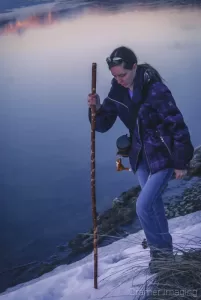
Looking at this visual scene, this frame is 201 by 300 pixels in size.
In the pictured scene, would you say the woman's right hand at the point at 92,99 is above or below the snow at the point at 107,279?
above

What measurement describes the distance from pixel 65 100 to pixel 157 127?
49.0 ft

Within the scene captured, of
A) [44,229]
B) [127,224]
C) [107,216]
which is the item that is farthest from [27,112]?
[127,224]

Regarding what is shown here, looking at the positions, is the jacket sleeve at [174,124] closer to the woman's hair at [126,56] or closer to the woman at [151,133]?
the woman at [151,133]

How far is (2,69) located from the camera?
17734 millimetres

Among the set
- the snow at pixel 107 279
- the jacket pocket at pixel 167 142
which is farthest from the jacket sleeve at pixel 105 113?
the snow at pixel 107 279

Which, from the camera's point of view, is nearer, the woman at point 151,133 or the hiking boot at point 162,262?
the hiking boot at point 162,262

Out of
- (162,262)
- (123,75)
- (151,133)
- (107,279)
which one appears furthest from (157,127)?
(107,279)

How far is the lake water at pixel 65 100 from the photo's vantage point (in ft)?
39.3

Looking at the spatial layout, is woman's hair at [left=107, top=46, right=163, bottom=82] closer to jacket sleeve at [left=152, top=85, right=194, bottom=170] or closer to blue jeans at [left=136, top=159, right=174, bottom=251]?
jacket sleeve at [left=152, top=85, right=194, bottom=170]

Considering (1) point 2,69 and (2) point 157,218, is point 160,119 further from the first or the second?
(1) point 2,69

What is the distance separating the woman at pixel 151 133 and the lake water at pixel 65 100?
7.19 m

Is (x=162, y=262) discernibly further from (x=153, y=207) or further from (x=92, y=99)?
(x=92, y=99)

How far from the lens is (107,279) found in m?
3.18

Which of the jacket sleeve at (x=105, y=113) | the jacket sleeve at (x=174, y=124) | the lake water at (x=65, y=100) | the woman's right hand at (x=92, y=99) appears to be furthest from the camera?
the lake water at (x=65, y=100)
